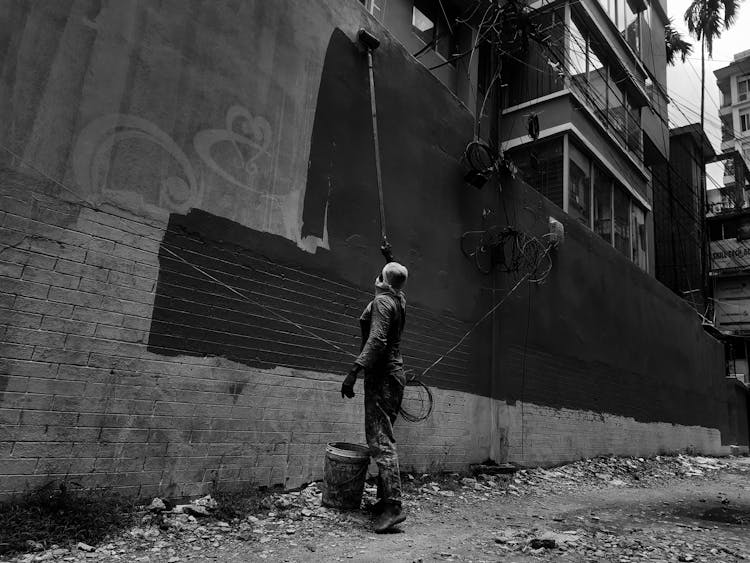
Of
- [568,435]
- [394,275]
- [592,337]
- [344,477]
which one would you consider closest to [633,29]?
[592,337]

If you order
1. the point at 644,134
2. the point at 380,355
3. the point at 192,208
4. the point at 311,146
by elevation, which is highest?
the point at 644,134

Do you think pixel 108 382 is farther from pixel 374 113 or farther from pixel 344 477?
pixel 374 113

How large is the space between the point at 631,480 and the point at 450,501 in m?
4.62

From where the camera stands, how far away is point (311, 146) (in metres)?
5.21

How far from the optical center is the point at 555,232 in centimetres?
904

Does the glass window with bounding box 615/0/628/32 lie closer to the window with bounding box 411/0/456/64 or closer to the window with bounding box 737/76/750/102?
the window with bounding box 411/0/456/64

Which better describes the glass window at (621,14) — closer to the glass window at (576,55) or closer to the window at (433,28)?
the glass window at (576,55)

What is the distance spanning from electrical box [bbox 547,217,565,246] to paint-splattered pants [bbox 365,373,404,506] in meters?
5.63

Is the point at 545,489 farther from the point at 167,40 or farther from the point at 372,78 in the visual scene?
the point at 167,40

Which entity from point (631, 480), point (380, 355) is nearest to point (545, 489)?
point (631, 480)

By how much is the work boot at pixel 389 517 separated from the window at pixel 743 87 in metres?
50.7

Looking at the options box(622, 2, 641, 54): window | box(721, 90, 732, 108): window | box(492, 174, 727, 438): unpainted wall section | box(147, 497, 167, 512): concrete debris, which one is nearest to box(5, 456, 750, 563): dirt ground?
box(147, 497, 167, 512): concrete debris

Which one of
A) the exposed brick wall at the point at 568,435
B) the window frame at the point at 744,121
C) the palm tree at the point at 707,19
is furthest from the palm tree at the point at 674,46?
the window frame at the point at 744,121

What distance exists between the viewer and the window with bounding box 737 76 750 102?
1664 inches
